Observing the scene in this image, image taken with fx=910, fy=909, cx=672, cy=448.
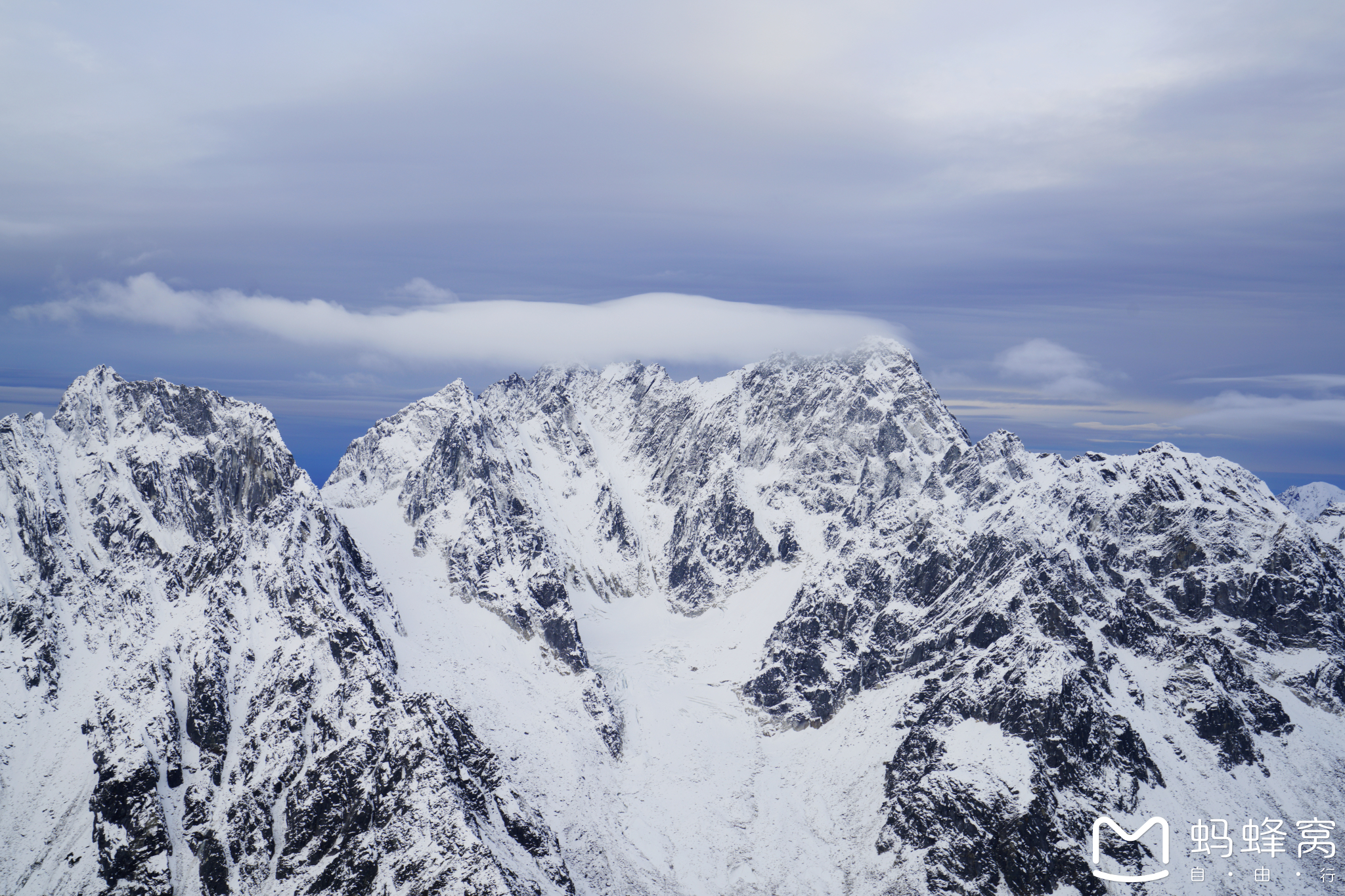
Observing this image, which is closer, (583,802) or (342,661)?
(342,661)

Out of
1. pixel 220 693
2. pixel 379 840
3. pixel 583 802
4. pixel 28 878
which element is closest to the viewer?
pixel 379 840

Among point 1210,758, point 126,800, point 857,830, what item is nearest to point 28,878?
point 126,800

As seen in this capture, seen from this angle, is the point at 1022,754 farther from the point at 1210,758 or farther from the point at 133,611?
the point at 133,611

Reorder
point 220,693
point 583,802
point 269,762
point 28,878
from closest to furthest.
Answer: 1. point 28,878
2. point 269,762
3. point 220,693
4. point 583,802

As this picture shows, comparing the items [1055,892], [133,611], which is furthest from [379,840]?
[1055,892]

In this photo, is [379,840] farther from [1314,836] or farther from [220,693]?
[1314,836]

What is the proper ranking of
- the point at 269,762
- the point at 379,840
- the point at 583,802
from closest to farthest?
the point at 379,840 → the point at 269,762 → the point at 583,802

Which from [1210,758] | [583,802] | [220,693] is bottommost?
[583,802]

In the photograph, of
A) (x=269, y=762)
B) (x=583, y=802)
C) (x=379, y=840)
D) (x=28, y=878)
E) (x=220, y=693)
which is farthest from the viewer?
(x=583, y=802)

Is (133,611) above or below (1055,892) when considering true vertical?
above

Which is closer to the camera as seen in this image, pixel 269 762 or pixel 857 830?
pixel 269 762
